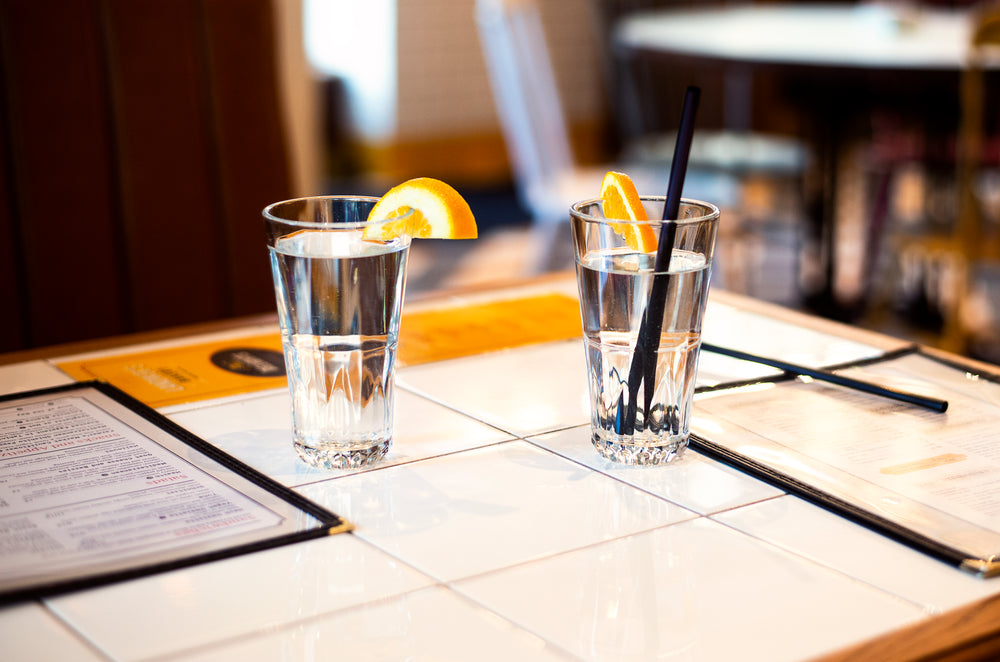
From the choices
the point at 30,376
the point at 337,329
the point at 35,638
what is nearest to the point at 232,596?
the point at 35,638

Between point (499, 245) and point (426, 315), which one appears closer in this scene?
point (426, 315)

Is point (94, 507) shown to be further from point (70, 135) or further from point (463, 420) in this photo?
point (70, 135)

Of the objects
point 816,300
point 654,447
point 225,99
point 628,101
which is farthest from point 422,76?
point 654,447

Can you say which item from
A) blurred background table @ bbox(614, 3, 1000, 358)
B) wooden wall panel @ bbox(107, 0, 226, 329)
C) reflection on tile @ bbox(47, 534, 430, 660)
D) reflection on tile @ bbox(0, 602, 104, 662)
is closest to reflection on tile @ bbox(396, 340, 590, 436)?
reflection on tile @ bbox(47, 534, 430, 660)

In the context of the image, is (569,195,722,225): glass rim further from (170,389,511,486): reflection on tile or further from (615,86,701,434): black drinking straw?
(170,389,511,486): reflection on tile

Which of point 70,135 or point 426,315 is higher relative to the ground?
point 70,135

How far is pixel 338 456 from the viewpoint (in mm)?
697

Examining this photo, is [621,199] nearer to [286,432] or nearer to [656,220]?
[656,220]

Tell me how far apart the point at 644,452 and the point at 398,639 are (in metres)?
0.25

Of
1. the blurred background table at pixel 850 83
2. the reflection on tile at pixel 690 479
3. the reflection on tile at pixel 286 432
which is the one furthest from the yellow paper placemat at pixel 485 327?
the blurred background table at pixel 850 83

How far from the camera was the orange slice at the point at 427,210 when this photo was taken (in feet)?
2.29

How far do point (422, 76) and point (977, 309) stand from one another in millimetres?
2888

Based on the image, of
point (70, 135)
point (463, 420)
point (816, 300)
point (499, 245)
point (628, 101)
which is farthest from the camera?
point (499, 245)

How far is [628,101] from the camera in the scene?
12.6 ft
